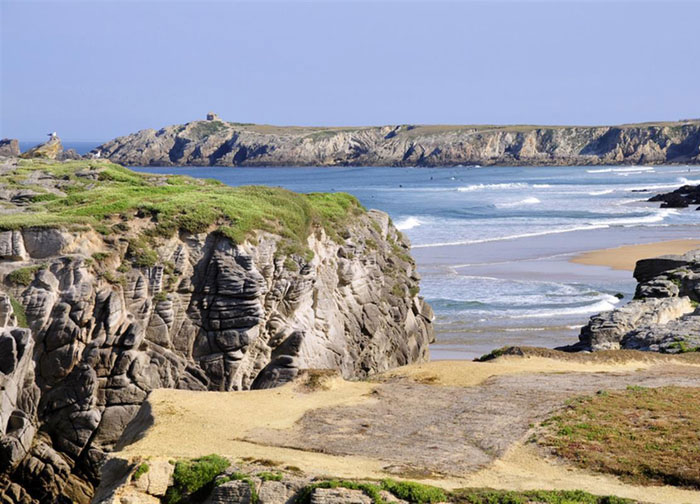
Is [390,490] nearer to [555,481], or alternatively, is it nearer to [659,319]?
[555,481]

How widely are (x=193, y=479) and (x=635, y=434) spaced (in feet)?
24.6

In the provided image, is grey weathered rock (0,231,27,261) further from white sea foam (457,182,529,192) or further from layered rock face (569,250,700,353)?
white sea foam (457,182,529,192)

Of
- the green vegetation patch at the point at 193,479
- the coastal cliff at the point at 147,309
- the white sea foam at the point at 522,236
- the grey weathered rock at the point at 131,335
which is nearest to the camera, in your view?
the green vegetation patch at the point at 193,479

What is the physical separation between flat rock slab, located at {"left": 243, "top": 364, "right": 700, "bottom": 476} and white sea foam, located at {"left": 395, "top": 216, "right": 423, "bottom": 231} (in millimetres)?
42251

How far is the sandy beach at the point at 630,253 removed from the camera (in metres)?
44.7

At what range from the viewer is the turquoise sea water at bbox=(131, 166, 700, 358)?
103 feet

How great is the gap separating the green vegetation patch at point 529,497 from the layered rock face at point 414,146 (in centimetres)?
15264

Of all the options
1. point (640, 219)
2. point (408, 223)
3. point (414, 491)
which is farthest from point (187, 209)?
point (640, 219)

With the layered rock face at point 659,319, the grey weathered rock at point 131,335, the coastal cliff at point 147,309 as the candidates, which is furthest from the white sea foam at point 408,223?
the grey weathered rock at point 131,335

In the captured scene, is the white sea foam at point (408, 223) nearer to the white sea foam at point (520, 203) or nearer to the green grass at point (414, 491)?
the white sea foam at point (520, 203)

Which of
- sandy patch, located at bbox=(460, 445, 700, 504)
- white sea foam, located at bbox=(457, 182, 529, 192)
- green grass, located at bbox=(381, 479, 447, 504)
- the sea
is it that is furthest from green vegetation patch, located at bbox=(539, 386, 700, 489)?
white sea foam, located at bbox=(457, 182, 529, 192)

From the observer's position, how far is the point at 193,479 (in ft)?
41.8

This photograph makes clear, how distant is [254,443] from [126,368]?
4.99 m

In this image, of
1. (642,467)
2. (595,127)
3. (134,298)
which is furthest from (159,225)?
(595,127)
